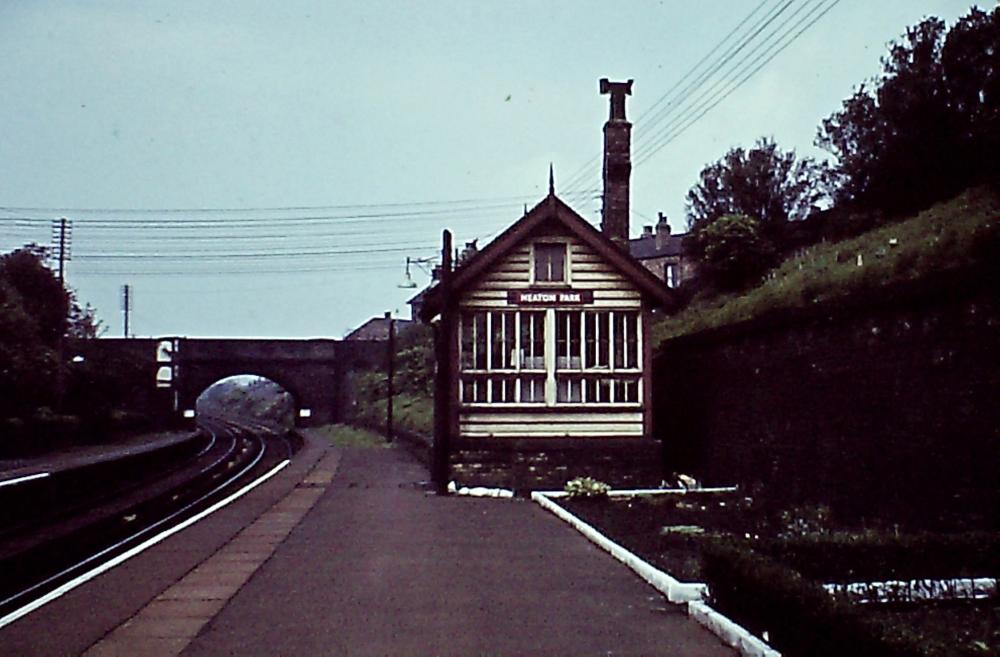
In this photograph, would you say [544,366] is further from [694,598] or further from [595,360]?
[694,598]

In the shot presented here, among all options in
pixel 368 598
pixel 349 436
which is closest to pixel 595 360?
pixel 368 598

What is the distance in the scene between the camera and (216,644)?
9453 millimetres

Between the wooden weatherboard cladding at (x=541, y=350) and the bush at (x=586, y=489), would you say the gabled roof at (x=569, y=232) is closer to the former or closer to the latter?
the wooden weatherboard cladding at (x=541, y=350)

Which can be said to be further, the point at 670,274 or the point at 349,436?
the point at 670,274

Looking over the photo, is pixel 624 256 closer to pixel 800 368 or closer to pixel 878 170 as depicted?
pixel 800 368

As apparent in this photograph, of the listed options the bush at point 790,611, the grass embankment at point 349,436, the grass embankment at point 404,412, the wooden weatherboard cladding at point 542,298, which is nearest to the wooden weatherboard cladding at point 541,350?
the wooden weatherboard cladding at point 542,298

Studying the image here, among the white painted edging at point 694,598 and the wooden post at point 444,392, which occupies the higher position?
the wooden post at point 444,392

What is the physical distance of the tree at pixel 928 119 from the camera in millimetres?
29500

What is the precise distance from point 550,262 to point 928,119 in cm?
1296

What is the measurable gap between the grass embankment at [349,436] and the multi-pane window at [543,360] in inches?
1001

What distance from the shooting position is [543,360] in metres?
24.0

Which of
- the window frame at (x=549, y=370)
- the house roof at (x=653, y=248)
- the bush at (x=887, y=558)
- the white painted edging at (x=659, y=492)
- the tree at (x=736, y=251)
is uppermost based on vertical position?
the house roof at (x=653, y=248)

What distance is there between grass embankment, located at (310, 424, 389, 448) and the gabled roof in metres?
26.0

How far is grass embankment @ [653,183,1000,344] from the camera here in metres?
15.8
